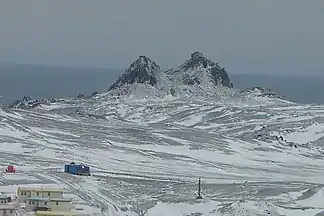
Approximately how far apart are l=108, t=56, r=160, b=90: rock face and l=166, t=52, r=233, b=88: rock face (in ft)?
20.8

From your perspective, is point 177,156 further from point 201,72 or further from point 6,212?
point 201,72

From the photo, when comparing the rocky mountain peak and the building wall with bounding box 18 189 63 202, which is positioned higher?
the rocky mountain peak

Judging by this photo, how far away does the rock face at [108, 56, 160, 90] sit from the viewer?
443ft

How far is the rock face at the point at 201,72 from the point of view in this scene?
456ft

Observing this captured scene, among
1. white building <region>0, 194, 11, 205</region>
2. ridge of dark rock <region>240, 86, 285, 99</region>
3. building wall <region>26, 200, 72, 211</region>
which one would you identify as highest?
ridge of dark rock <region>240, 86, 285, 99</region>

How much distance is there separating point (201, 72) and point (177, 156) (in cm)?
7152

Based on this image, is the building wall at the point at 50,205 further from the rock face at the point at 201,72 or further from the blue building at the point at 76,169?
the rock face at the point at 201,72

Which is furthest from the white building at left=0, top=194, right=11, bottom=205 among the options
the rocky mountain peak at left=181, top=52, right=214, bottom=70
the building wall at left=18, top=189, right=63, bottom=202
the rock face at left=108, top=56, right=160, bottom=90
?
the rocky mountain peak at left=181, top=52, right=214, bottom=70

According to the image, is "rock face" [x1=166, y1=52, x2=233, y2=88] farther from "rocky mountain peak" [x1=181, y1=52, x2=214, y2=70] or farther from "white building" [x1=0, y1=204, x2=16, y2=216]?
"white building" [x1=0, y1=204, x2=16, y2=216]

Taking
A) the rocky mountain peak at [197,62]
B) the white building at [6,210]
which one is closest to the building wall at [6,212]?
the white building at [6,210]

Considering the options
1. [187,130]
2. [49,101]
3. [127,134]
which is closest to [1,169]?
[127,134]

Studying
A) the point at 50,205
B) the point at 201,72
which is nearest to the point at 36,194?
the point at 50,205

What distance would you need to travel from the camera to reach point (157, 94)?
128 meters

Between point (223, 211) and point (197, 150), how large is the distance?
30.8 metres
